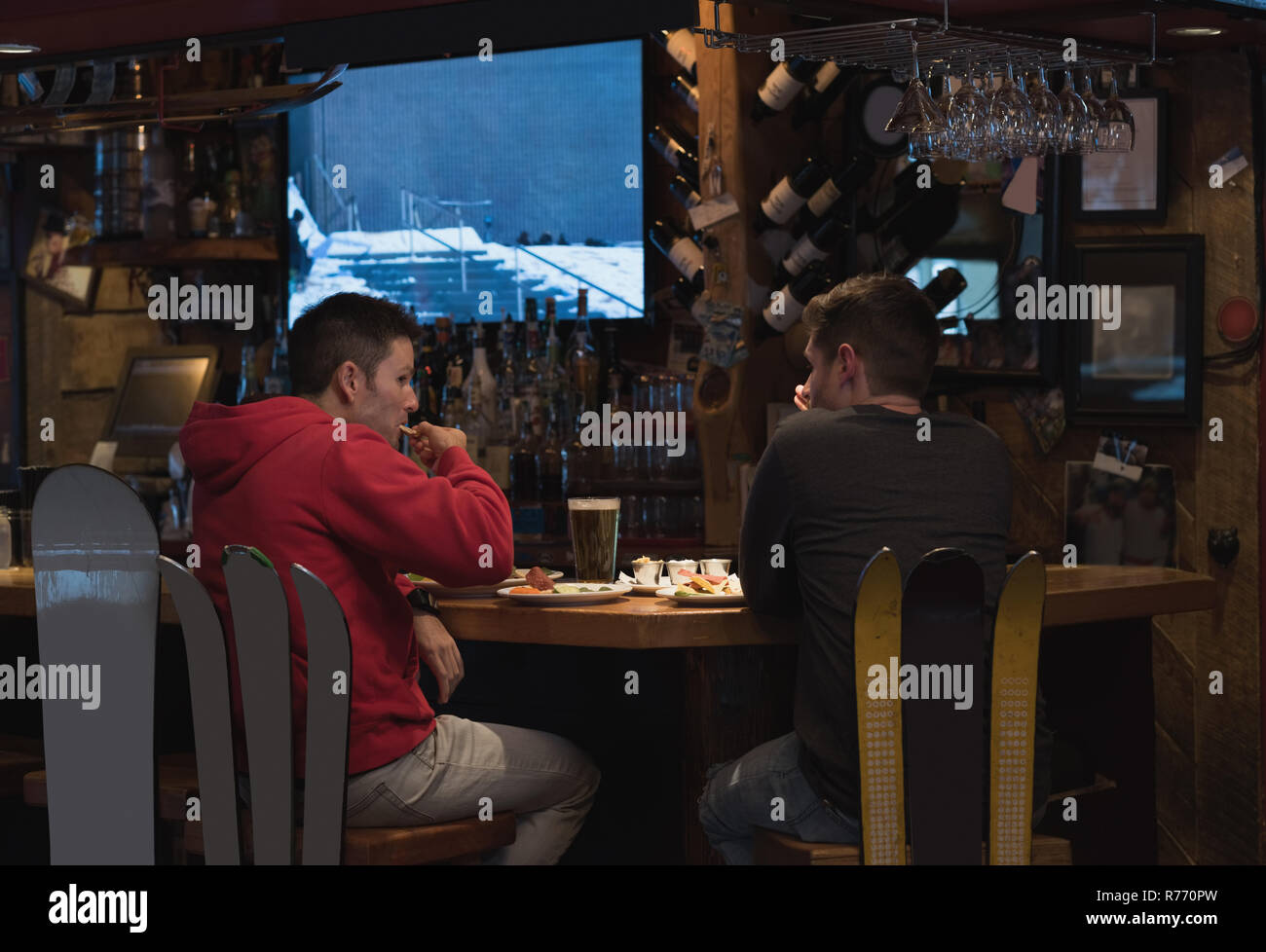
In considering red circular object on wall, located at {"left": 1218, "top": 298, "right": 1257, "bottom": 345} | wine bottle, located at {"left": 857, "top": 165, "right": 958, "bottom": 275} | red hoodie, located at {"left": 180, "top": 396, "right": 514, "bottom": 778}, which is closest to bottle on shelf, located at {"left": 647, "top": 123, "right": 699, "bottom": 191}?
wine bottle, located at {"left": 857, "top": 165, "right": 958, "bottom": 275}

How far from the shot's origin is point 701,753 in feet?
9.02

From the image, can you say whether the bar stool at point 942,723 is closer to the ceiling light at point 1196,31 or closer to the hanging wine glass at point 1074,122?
the hanging wine glass at point 1074,122

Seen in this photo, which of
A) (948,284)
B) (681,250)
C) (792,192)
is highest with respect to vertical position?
(792,192)

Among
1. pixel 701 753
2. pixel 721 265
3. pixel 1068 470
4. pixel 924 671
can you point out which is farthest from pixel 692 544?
pixel 924 671

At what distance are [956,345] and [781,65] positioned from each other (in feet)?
3.08

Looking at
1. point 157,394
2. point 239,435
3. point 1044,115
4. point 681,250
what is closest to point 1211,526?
point 1044,115

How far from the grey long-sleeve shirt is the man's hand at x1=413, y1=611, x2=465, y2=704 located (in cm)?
51

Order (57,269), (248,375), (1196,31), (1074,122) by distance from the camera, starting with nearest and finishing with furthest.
A: (1074,122)
(1196,31)
(248,375)
(57,269)

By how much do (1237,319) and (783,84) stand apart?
1.32 metres

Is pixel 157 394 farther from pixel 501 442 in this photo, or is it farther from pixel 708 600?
pixel 708 600

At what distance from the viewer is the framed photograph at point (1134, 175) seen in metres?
4.04

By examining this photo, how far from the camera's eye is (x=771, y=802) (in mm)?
2527

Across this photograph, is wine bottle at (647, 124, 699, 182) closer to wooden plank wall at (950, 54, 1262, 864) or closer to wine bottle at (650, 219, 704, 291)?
wine bottle at (650, 219, 704, 291)
